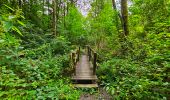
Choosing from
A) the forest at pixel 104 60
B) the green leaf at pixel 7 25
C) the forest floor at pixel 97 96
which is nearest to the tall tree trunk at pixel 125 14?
the forest at pixel 104 60

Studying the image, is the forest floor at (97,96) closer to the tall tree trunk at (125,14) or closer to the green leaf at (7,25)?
the tall tree trunk at (125,14)

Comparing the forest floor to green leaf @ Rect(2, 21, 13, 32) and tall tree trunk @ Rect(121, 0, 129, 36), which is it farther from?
green leaf @ Rect(2, 21, 13, 32)

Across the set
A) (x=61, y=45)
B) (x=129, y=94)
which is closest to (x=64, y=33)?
(x=61, y=45)

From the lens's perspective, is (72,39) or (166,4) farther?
(72,39)

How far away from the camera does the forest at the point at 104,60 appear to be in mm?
3907

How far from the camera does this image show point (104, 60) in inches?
514

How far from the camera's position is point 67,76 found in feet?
28.9

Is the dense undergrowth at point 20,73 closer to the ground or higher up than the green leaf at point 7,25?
closer to the ground

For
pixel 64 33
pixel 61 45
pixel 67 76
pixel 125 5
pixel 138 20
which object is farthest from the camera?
pixel 64 33

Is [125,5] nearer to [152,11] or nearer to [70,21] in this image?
[152,11]

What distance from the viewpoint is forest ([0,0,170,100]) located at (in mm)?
3907

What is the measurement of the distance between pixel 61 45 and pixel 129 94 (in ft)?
33.8

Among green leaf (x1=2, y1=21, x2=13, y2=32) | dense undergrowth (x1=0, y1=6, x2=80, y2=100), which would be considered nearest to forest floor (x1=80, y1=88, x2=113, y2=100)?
dense undergrowth (x1=0, y1=6, x2=80, y2=100)

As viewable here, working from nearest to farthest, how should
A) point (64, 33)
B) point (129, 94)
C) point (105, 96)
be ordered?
point (129, 94)
point (105, 96)
point (64, 33)
